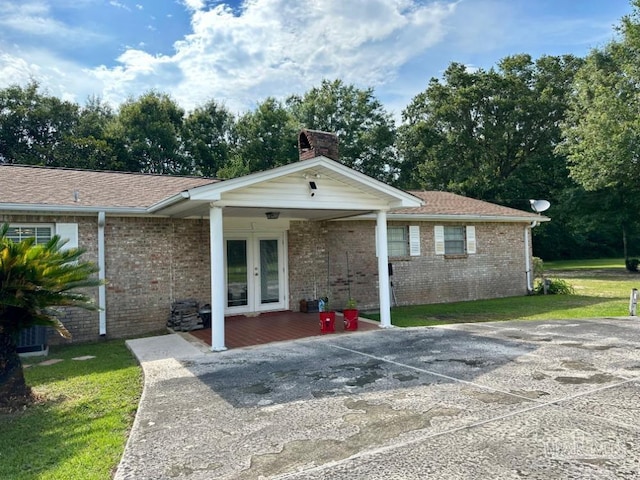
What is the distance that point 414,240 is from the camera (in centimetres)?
1330

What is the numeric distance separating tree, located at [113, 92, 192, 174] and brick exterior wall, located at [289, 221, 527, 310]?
878 inches

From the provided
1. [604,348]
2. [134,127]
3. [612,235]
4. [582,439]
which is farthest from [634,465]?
[612,235]

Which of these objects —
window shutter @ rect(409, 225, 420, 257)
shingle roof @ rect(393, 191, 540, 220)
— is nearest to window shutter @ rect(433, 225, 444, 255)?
shingle roof @ rect(393, 191, 540, 220)

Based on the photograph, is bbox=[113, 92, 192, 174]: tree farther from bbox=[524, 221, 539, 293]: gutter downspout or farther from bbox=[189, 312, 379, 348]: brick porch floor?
bbox=[524, 221, 539, 293]: gutter downspout

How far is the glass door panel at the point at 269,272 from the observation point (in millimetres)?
11477

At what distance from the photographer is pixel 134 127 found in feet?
99.0

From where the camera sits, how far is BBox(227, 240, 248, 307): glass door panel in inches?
435

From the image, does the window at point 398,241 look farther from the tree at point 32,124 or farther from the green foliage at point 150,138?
the tree at point 32,124

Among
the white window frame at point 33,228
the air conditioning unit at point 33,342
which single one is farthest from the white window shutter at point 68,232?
the air conditioning unit at point 33,342

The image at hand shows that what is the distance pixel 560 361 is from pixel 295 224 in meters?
7.18

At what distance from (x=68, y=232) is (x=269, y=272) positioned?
4687mm

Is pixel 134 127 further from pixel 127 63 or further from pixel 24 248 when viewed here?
pixel 24 248

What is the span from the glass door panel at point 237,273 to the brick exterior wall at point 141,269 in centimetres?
71

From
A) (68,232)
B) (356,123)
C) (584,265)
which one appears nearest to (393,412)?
(68,232)
